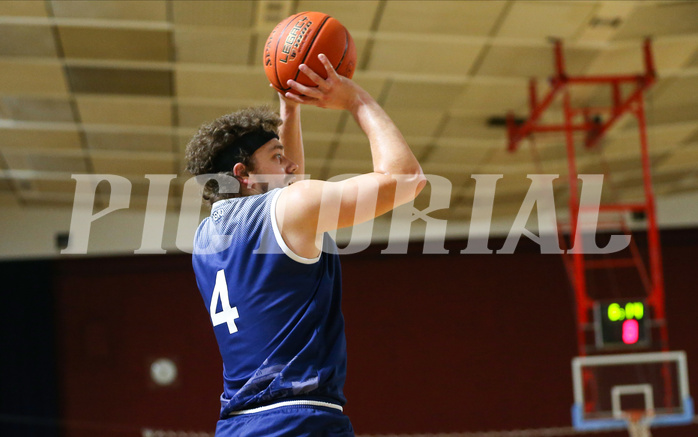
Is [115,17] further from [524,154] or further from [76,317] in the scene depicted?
[76,317]

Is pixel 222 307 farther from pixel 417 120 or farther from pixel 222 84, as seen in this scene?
pixel 417 120

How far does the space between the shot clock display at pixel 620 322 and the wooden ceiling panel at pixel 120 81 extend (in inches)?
129

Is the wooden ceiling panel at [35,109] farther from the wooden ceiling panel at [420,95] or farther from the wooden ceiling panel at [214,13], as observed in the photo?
the wooden ceiling panel at [420,95]

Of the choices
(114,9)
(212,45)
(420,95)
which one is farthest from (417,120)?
(114,9)

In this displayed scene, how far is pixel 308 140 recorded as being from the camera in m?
6.30

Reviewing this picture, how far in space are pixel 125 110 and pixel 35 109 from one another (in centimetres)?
64

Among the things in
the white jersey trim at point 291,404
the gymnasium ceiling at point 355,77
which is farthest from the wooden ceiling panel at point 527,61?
the white jersey trim at point 291,404

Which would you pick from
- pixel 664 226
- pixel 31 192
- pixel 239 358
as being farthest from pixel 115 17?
pixel 664 226

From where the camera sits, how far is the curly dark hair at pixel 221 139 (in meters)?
1.88

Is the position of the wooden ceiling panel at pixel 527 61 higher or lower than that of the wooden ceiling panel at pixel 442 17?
higher

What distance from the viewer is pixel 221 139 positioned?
1888 mm

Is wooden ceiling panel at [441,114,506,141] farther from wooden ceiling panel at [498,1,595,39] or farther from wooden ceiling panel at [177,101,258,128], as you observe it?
wooden ceiling panel at [177,101,258,128]

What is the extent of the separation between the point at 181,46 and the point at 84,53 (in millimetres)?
620

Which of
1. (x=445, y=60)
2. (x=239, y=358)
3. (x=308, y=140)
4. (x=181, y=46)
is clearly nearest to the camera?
(x=239, y=358)
